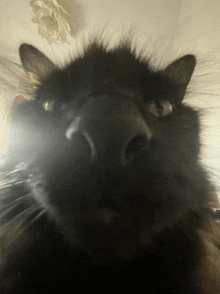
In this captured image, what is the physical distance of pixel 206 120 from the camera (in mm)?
660

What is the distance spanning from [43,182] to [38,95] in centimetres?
25

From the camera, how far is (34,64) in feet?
2.03

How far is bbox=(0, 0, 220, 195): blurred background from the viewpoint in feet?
2.05

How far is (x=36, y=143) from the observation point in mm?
619

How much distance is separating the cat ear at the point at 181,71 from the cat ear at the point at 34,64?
1.15ft

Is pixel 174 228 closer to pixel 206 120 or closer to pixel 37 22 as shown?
pixel 206 120

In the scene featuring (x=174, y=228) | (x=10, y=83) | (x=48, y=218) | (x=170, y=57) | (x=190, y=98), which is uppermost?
(x=10, y=83)

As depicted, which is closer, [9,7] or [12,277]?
[12,277]

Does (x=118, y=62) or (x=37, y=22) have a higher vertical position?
(x=37, y=22)

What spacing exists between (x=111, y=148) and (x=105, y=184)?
10 cm

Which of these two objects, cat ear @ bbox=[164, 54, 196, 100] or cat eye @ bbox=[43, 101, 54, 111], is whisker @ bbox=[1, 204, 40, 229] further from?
cat ear @ bbox=[164, 54, 196, 100]

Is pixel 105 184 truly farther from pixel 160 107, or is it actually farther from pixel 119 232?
pixel 160 107

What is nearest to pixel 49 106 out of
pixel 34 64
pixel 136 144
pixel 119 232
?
pixel 34 64

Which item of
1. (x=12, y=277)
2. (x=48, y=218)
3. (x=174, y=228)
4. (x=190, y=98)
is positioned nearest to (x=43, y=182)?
(x=48, y=218)
